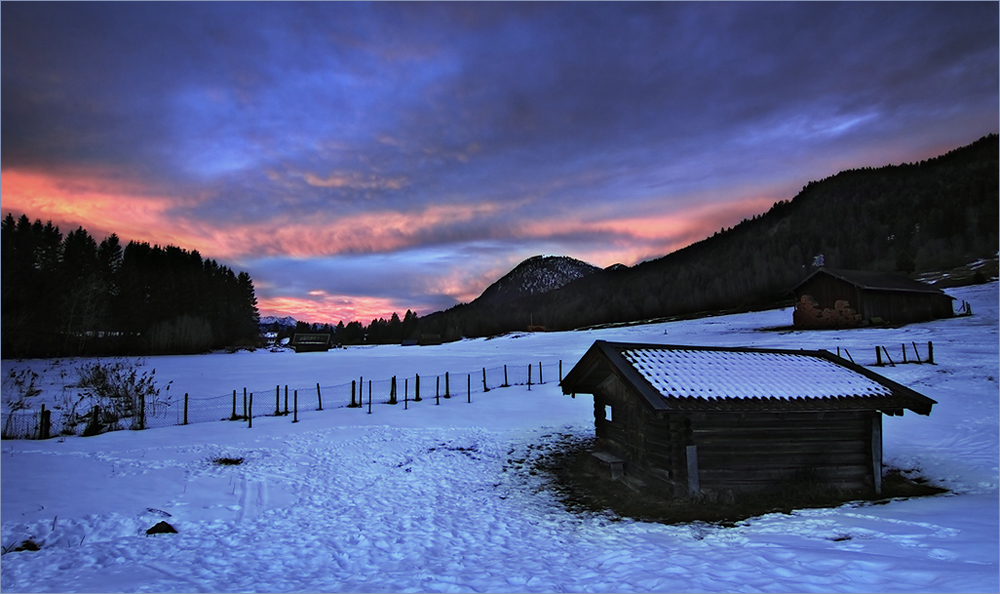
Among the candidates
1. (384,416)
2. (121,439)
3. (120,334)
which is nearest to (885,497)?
(384,416)

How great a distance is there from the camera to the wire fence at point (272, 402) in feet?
63.7

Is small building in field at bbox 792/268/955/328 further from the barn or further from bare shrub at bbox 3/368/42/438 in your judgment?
bare shrub at bbox 3/368/42/438

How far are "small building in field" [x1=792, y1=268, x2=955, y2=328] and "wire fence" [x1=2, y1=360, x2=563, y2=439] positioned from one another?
101ft

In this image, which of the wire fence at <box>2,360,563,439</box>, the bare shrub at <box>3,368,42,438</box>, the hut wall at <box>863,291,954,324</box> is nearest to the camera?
the bare shrub at <box>3,368,42,438</box>

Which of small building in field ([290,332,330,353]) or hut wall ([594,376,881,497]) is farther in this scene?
small building in field ([290,332,330,353])

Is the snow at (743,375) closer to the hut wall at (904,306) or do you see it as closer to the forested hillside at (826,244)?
the hut wall at (904,306)

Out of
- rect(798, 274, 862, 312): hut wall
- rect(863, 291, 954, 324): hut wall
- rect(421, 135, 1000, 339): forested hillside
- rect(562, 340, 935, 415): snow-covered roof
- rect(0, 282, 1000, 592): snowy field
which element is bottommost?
rect(0, 282, 1000, 592): snowy field

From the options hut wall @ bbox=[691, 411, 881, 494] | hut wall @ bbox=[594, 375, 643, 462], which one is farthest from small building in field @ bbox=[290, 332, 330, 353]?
hut wall @ bbox=[691, 411, 881, 494]

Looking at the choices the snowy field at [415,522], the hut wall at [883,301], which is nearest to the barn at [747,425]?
the snowy field at [415,522]

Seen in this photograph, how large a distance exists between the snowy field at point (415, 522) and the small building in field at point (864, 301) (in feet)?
90.6

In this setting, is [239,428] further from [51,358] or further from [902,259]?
[902,259]

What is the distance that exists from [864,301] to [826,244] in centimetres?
12489

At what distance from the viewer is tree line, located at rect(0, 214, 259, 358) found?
56.0 meters

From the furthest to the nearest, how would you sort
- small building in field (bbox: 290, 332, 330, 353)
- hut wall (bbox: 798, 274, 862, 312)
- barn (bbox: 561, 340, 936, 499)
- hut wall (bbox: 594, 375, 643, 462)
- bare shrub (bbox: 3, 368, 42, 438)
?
small building in field (bbox: 290, 332, 330, 353) → hut wall (bbox: 798, 274, 862, 312) → bare shrub (bbox: 3, 368, 42, 438) → hut wall (bbox: 594, 375, 643, 462) → barn (bbox: 561, 340, 936, 499)
